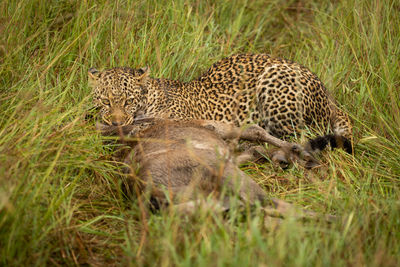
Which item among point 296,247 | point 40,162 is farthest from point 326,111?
point 40,162

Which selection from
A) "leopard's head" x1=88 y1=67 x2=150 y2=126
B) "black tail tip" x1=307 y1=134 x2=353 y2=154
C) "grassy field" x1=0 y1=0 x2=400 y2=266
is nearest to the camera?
"grassy field" x1=0 y1=0 x2=400 y2=266

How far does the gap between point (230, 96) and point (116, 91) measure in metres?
1.46

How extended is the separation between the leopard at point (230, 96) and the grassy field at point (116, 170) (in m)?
0.25

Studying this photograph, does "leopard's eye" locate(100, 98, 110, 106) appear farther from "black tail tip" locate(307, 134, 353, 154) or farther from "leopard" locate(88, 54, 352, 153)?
"black tail tip" locate(307, 134, 353, 154)

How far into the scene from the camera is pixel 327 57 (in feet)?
23.1

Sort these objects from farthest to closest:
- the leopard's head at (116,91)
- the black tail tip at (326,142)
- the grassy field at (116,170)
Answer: the leopard's head at (116,91) → the black tail tip at (326,142) → the grassy field at (116,170)

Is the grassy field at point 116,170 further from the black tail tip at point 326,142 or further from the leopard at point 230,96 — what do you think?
the leopard at point 230,96

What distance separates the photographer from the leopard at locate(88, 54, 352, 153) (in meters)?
5.69

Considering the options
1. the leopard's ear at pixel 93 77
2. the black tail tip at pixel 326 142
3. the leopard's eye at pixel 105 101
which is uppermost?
the black tail tip at pixel 326 142

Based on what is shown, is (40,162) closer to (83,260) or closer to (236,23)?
(83,260)

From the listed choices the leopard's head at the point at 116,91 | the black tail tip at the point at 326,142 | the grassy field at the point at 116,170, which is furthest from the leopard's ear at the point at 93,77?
the black tail tip at the point at 326,142

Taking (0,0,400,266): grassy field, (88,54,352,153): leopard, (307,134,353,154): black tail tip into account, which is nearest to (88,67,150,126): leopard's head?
(88,54,352,153): leopard

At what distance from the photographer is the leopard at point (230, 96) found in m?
5.69

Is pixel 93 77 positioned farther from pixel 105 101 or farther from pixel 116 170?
pixel 116 170
